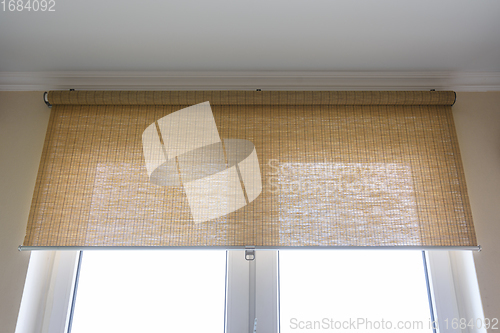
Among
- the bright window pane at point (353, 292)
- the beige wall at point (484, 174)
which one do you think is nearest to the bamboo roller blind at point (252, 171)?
the beige wall at point (484, 174)

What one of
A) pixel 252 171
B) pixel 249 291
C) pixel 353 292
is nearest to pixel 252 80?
pixel 252 171

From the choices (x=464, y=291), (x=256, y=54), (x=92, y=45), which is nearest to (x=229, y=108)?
(x=256, y=54)

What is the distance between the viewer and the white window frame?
139 centimetres

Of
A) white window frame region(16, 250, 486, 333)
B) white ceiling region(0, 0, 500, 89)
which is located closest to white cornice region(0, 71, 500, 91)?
white ceiling region(0, 0, 500, 89)

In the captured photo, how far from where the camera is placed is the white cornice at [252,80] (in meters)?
1.58

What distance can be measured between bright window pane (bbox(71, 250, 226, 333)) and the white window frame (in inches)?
2.3

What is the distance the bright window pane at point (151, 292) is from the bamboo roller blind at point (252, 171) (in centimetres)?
20

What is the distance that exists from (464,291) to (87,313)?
178 centimetres

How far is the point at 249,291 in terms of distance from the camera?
145 cm

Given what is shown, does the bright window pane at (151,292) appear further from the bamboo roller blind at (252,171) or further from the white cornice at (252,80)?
the white cornice at (252,80)

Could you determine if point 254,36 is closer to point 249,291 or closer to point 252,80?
point 252,80

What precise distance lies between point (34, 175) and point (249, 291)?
119 cm

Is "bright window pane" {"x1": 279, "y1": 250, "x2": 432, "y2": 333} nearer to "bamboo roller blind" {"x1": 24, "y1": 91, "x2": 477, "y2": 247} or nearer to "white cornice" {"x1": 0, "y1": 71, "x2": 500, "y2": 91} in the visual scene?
"bamboo roller blind" {"x1": 24, "y1": 91, "x2": 477, "y2": 247}

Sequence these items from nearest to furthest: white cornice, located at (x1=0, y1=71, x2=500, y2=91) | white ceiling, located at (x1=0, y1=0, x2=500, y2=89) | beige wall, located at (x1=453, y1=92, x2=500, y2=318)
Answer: white ceiling, located at (x1=0, y1=0, x2=500, y2=89) → beige wall, located at (x1=453, y1=92, x2=500, y2=318) → white cornice, located at (x1=0, y1=71, x2=500, y2=91)
